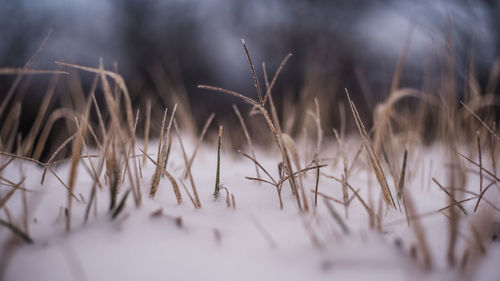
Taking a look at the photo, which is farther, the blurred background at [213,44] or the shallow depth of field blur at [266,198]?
the blurred background at [213,44]

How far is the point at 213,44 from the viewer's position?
12.3 ft

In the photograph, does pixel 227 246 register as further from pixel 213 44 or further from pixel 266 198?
pixel 213 44

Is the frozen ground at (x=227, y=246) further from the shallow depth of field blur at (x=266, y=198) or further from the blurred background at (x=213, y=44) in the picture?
the blurred background at (x=213, y=44)

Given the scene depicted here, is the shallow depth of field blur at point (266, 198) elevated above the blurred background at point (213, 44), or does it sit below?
below

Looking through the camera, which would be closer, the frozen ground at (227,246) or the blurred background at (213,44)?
the frozen ground at (227,246)

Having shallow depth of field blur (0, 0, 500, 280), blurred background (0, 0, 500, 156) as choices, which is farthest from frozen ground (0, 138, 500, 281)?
blurred background (0, 0, 500, 156)

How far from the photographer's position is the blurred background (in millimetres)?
2807

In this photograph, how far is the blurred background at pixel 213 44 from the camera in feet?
9.21

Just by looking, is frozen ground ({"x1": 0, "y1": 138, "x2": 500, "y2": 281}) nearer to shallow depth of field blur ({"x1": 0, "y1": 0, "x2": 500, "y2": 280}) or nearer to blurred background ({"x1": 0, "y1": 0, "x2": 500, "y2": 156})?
shallow depth of field blur ({"x1": 0, "y1": 0, "x2": 500, "y2": 280})

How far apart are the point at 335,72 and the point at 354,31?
0.72 m

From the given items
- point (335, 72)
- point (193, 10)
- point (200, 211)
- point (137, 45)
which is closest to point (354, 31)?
point (335, 72)

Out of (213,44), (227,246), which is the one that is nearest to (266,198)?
(227,246)

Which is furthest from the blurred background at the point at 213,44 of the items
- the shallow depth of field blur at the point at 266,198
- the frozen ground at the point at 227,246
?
the frozen ground at the point at 227,246

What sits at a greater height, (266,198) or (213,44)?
(213,44)
